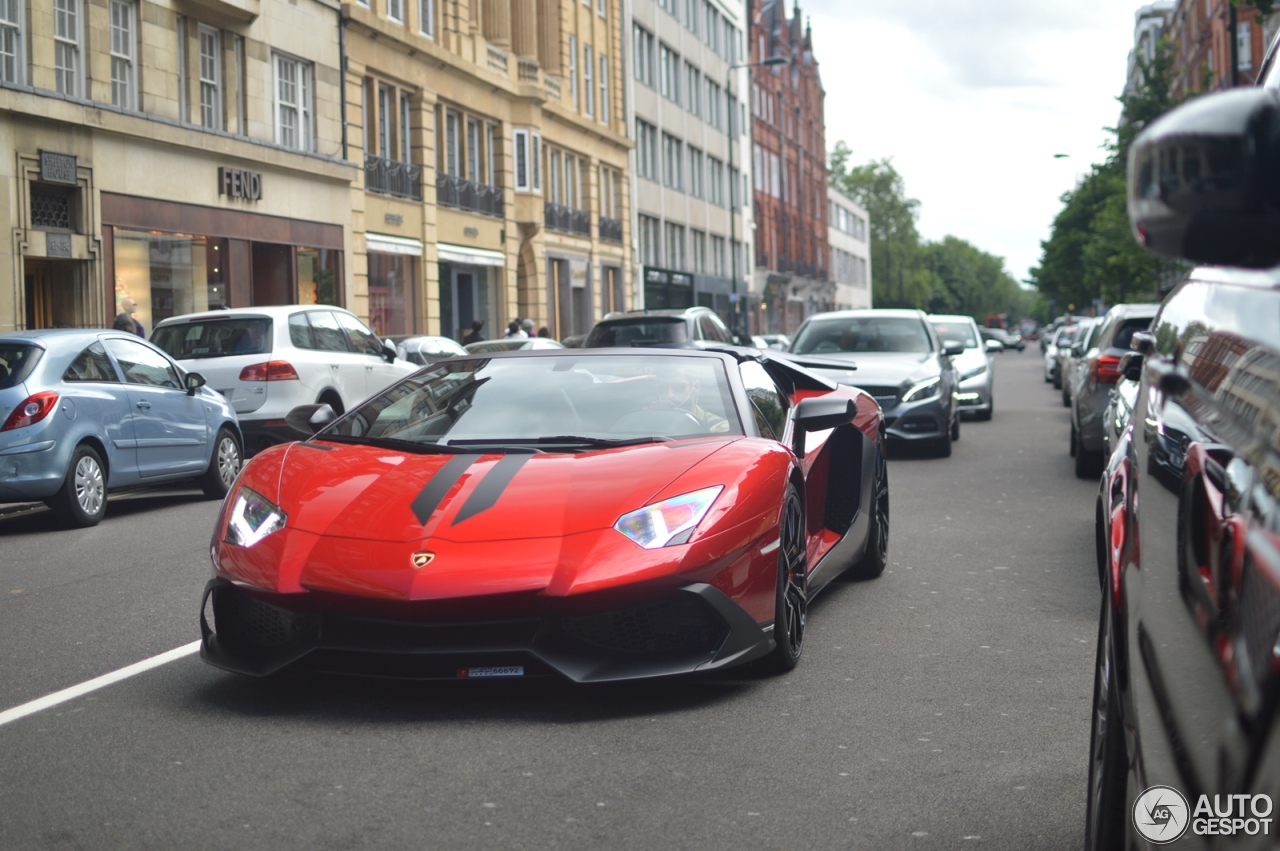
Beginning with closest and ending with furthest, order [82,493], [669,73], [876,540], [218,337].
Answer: [876,540] → [82,493] → [218,337] → [669,73]

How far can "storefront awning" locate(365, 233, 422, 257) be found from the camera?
1332 inches

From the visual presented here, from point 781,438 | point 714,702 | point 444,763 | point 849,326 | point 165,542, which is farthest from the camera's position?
point 849,326

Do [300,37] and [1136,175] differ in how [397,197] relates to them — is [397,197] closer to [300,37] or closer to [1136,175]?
[300,37]

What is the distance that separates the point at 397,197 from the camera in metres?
35.3

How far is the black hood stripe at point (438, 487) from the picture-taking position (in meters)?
5.14

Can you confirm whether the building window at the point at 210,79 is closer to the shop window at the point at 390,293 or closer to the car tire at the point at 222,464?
the shop window at the point at 390,293

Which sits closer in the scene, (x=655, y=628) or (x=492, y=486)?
(x=655, y=628)

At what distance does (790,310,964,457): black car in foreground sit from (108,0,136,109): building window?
1343 cm

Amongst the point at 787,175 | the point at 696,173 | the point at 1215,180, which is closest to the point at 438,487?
the point at 1215,180

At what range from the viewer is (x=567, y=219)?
48.2m

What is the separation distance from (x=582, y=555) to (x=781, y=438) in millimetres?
1688

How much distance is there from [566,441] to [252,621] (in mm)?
1360

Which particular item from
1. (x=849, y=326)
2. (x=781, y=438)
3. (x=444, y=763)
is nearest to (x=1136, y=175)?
(x=444, y=763)

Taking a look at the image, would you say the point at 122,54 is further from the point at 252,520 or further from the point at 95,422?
the point at 252,520
